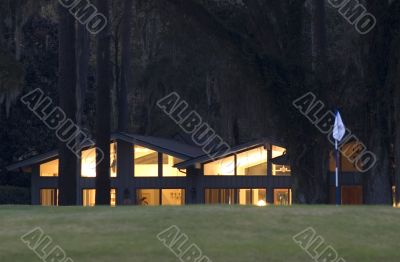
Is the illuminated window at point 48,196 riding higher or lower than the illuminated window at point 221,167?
lower

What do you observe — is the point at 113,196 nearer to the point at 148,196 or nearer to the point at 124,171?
the point at 124,171

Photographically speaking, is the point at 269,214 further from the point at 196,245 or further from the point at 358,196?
the point at 358,196

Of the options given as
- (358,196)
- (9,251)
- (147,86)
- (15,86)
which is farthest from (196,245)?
(147,86)

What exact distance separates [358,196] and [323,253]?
31.8 meters

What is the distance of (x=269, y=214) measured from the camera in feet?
60.6

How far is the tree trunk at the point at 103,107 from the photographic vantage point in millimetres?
39312

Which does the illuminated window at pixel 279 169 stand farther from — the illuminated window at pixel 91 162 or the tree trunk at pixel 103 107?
the tree trunk at pixel 103 107

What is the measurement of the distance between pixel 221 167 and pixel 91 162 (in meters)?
6.87

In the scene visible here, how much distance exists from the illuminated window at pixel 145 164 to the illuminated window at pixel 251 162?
454cm

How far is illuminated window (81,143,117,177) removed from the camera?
164 ft
